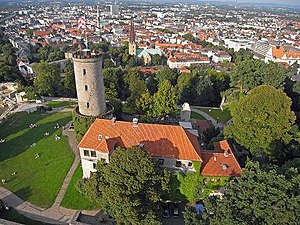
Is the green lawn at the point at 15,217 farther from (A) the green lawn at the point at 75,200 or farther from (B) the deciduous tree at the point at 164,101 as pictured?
(B) the deciduous tree at the point at 164,101

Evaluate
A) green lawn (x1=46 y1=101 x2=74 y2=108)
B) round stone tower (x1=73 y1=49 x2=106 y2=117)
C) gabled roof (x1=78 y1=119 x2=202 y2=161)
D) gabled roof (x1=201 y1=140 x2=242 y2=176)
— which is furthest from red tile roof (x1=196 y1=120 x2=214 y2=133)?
green lawn (x1=46 y1=101 x2=74 y2=108)

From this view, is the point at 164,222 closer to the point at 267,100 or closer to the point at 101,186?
the point at 101,186

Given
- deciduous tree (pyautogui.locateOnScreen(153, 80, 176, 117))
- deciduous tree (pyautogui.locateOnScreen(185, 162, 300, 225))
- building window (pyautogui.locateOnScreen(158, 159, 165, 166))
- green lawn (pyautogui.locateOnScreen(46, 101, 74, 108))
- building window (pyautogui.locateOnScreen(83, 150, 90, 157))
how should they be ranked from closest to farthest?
1. deciduous tree (pyautogui.locateOnScreen(185, 162, 300, 225))
2. building window (pyautogui.locateOnScreen(158, 159, 165, 166))
3. building window (pyautogui.locateOnScreen(83, 150, 90, 157))
4. deciduous tree (pyautogui.locateOnScreen(153, 80, 176, 117))
5. green lawn (pyautogui.locateOnScreen(46, 101, 74, 108))

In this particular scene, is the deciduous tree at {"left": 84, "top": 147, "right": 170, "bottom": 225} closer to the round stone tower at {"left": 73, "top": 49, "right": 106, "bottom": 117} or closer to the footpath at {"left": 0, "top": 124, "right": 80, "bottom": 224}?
the footpath at {"left": 0, "top": 124, "right": 80, "bottom": 224}

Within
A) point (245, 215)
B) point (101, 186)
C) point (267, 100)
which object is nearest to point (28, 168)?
point (101, 186)

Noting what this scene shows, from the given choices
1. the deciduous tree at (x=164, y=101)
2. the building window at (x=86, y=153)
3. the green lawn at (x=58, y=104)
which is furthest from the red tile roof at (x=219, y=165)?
the green lawn at (x=58, y=104)
